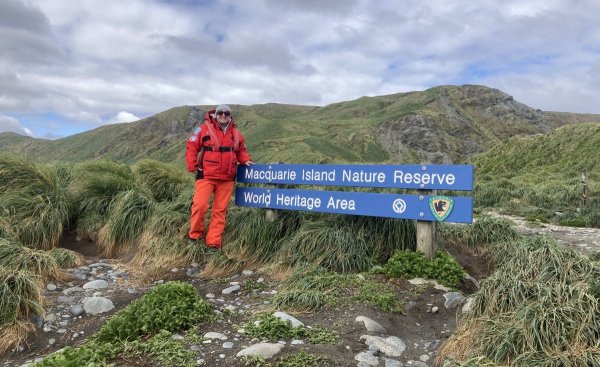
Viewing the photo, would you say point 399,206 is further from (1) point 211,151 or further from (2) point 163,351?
(2) point 163,351

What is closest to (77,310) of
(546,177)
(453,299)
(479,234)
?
(453,299)

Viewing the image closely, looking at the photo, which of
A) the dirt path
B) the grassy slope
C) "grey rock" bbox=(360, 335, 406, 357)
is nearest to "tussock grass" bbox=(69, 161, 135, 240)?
"grey rock" bbox=(360, 335, 406, 357)

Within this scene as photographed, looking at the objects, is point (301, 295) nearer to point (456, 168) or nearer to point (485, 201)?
point (456, 168)

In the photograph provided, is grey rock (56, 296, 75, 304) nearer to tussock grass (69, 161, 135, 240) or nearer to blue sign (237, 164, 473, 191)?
tussock grass (69, 161, 135, 240)

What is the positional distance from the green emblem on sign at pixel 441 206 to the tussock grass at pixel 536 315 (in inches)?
45.4

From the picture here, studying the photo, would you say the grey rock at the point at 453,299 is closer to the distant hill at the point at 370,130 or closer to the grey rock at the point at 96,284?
the grey rock at the point at 96,284

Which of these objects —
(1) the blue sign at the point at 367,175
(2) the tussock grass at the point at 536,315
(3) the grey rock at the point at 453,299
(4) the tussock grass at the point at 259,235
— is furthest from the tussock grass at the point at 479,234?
(2) the tussock grass at the point at 536,315

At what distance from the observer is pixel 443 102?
431 ft

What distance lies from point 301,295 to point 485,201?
18.9 meters

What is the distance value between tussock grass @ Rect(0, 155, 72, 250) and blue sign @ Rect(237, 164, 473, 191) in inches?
135

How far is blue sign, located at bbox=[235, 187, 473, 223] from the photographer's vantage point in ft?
20.5

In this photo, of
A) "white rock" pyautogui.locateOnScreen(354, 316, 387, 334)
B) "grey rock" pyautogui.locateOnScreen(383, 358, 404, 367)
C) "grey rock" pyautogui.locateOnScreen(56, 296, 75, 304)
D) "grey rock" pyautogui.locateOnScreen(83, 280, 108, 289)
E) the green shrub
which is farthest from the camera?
"grey rock" pyautogui.locateOnScreen(83, 280, 108, 289)

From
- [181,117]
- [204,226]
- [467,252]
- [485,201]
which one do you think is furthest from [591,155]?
[181,117]

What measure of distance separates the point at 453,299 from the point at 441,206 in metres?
1.29
